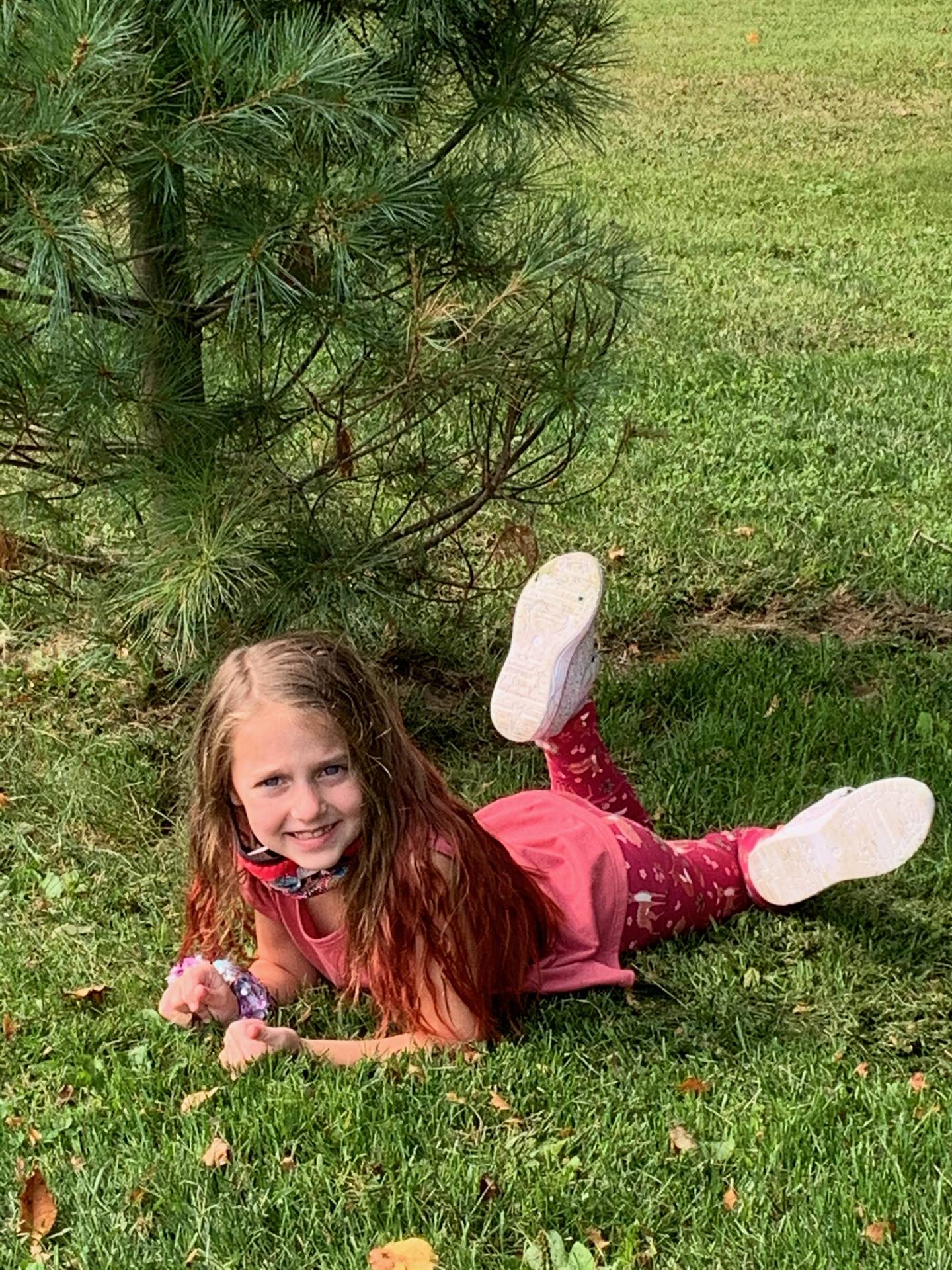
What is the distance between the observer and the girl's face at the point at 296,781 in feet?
7.82

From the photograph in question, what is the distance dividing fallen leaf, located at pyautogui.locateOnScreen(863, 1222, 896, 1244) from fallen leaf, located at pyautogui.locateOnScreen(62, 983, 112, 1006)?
1.46 meters

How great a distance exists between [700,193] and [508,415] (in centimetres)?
740

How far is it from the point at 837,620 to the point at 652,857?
60.5 inches

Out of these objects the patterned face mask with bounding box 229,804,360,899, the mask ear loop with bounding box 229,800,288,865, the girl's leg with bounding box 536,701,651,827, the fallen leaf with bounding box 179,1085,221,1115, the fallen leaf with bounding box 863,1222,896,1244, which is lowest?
the fallen leaf with bounding box 863,1222,896,1244

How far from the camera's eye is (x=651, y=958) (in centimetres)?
284

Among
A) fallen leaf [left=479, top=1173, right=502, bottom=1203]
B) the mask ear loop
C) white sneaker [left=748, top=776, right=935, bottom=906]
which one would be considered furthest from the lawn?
the mask ear loop

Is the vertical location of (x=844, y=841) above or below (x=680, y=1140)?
above

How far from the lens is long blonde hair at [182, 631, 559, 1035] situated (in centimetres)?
243

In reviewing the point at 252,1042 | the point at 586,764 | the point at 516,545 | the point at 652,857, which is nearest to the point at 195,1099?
the point at 252,1042

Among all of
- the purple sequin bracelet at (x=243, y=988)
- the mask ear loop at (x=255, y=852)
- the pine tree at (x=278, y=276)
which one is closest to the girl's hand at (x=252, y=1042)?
→ the purple sequin bracelet at (x=243, y=988)

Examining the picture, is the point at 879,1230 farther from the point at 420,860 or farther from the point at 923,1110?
the point at 420,860

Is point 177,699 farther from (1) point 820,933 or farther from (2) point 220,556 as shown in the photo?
(1) point 820,933

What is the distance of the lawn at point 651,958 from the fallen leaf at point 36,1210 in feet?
0.08

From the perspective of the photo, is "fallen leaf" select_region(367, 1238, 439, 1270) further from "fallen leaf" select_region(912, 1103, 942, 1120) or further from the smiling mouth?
"fallen leaf" select_region(912, 1103, 942, 1120)
